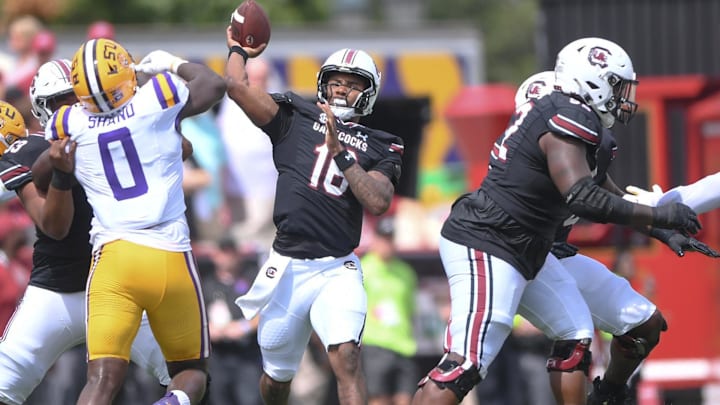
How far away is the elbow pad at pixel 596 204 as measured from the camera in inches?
269

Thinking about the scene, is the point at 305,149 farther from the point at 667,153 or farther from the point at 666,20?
the point at 666,20

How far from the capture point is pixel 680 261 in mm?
11961

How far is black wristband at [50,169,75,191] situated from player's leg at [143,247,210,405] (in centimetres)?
49

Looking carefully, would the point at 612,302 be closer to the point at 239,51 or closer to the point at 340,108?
the point at 340,108

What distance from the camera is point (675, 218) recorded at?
6.99 meters

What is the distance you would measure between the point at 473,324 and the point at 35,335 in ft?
7.79

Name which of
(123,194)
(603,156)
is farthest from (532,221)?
(123,194)

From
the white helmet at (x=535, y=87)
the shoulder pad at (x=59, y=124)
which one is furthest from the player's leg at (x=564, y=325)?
the shoulder pad at (x=59, y=124)

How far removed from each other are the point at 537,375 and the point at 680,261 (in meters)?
1.61

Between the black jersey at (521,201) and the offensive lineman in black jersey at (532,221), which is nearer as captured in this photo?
the offensive lineman in black jersey at (532,221)

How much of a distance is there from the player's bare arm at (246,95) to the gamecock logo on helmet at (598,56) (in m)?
1.72

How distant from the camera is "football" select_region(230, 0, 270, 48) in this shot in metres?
7.60

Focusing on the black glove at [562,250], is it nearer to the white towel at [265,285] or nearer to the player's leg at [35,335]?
the white towel at [265,285]

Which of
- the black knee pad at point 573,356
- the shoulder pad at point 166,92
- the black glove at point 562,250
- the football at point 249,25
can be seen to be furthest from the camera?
the black glove at point 562,250
